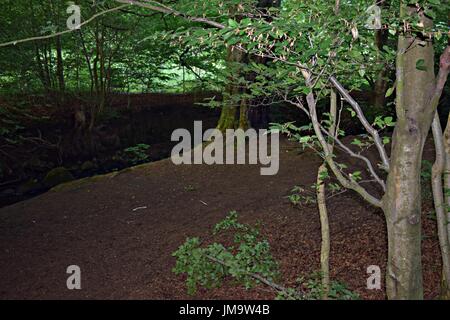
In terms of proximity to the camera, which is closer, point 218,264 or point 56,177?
point 218,264

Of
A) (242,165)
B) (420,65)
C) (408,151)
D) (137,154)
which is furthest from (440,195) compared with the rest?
(137,154)

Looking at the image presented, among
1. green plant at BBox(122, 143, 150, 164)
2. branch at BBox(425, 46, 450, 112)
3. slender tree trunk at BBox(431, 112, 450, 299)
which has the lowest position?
slender tree trunk at BBox(431, 112, 450, 299)

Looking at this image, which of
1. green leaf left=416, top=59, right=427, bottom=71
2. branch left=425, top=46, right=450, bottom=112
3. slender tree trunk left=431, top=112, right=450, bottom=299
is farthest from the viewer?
slender tree trunk left=431, top=112, right=450, bottom=299

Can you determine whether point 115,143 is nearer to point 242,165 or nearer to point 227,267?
point 242,165

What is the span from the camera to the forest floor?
166 inches

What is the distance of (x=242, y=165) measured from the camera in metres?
8.23

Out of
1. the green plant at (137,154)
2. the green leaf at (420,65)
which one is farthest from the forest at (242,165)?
the green plant at (137,154)

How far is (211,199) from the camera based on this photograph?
6836 millimetres

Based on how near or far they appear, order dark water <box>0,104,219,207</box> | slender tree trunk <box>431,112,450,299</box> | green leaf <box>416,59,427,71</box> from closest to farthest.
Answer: green leaf <box>416,59,427,71</box> < slender tree trunk <box>431,112,450,299</box> < dark water <box>0,104,219,207</box>

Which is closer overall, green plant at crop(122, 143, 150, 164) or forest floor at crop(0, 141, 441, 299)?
forest floor at crop(0, 141, 441, 299)

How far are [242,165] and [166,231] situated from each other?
284 cm

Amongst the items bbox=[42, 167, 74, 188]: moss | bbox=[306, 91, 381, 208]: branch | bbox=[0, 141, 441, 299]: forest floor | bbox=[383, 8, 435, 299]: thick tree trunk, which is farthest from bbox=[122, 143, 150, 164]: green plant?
bbox=[383, 8, 435, 299]: thick tree trunk

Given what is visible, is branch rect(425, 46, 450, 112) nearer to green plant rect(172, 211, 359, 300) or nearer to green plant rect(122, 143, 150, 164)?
green plant rect(172, 211, 359, 300)

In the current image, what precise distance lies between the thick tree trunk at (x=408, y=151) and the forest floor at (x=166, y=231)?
3.76 feet
